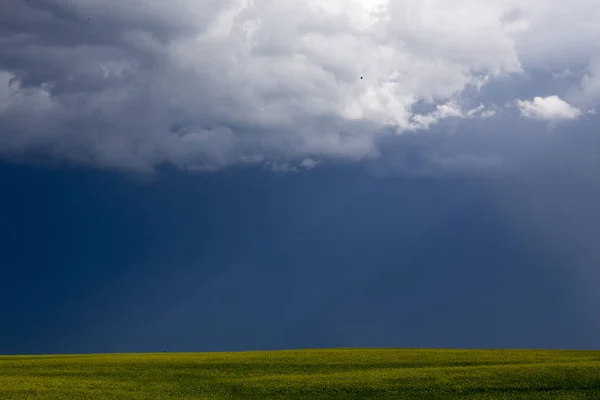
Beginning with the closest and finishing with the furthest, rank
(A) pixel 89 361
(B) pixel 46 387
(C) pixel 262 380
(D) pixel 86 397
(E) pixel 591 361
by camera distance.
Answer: (D) pixel 86 397 → (B) pixel 46 387 → (C) pixel 262 380 → (E) pixel 591 361 → (A) pixel 89 361

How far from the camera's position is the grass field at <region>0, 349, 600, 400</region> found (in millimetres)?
37312

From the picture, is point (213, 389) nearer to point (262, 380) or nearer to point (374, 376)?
point (262, 380)

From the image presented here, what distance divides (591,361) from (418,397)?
59.0 feet

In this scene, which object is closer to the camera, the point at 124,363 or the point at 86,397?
the point at 86,397

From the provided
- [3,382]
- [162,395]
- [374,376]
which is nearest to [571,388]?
[374,376]

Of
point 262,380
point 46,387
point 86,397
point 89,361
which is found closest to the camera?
point 86,397

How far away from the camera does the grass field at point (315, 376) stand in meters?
37.3

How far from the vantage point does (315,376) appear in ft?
139

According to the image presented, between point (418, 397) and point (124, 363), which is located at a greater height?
point (124, 363)

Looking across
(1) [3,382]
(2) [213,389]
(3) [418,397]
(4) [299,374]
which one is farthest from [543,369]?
(1) [3,382]

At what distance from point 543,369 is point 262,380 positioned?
63.4 ft

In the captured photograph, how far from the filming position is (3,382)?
40000mm

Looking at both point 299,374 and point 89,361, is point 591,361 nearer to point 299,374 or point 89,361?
point 299,374

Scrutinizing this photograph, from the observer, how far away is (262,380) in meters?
41.4
